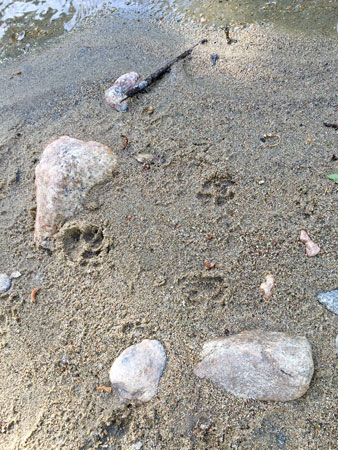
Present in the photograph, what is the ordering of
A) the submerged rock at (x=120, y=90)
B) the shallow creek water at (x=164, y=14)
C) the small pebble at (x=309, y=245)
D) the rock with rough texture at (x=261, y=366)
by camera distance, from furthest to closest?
the shallow creek water at (x=164, y=14)
the submerged rock at (x=120, y=90)
the small pebble at (x=309, y=245)
the rock with rough texture at (x=261, y=366)

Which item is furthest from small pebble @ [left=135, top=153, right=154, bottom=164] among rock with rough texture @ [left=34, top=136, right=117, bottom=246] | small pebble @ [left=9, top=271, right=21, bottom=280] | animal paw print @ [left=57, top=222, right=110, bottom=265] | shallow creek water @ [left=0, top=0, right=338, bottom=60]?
shallow creek water @ [left=0, top=0, right=338, bottom=60]

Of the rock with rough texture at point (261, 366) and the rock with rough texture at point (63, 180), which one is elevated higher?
the rock with rough texture at point (63, 180)

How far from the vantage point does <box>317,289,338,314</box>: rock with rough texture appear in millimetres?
1642

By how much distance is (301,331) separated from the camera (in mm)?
1606

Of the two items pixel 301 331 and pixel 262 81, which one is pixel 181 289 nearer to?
pixel 301 331

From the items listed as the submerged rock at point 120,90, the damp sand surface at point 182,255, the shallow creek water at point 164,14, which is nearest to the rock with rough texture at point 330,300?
the damp sand surface at point 182,255

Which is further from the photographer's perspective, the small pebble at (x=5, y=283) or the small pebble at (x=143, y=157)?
the small pebble at (x=143, y=157)

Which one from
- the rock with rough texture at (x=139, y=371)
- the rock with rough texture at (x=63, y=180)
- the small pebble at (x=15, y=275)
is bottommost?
the rock with rough texture at (x=139, y=371)

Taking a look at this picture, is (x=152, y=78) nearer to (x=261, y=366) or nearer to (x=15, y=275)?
(x=15, y=275)

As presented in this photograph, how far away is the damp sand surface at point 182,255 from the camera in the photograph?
1.51 meters

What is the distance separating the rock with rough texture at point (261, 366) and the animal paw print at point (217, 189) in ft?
2.71

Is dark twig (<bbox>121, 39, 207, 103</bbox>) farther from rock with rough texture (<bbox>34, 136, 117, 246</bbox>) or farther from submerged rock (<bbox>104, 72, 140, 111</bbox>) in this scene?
rock with rough texture (<bbox>34, 136, 117, 246</bbox>)

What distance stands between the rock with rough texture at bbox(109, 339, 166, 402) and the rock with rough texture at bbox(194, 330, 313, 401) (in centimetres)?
19

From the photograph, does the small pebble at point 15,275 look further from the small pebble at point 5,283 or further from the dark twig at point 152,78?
the dark twig at point 152,78
